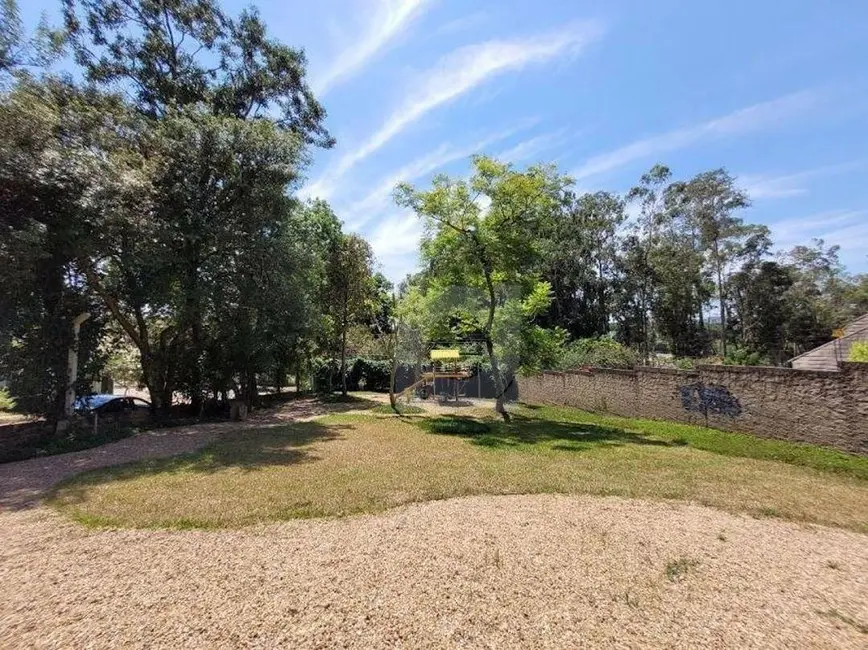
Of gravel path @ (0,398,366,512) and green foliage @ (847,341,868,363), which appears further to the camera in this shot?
green foliage @ (847,341,868,363)

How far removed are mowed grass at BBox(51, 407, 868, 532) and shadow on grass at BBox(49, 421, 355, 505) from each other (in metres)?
0.03

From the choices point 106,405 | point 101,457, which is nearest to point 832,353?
point 101,457

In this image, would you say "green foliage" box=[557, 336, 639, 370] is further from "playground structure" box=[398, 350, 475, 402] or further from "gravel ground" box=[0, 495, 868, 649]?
"gravel ground" box=[0, 495, 868, 649]

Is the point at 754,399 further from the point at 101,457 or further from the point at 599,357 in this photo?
the point at 101,457

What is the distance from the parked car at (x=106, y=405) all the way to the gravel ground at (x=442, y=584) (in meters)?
7.35

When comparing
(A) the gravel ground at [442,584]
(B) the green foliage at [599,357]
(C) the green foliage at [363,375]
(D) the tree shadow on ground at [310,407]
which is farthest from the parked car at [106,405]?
(B) the green foliage at [599,357]

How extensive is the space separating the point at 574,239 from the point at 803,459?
95.2 feet

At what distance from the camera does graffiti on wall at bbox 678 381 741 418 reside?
957cm

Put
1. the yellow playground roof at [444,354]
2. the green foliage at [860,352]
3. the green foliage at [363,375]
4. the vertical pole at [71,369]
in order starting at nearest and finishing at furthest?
the green foliage at [860,352]
the vertical pole at [71,369]
the yellow playground roof at [444,354]
the green foliage at [363,375]

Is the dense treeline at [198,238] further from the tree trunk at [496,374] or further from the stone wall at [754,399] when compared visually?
the stone wall at [754,399]

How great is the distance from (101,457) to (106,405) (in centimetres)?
646

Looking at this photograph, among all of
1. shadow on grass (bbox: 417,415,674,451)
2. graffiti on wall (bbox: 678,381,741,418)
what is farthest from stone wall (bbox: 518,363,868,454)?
shadow on grass (bbox: 417,415,674,451)

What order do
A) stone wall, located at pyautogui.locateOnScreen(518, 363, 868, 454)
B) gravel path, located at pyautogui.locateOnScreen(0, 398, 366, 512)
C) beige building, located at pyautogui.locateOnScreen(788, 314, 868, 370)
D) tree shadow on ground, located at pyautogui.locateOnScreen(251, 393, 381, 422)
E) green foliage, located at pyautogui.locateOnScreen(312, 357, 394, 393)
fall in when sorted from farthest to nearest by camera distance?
1. green foliage, located at pyautogui.locateOnScreen(312, 357, 394, 393)
2. tree shadow on ground, located at pyautogui.locateOnScreen(251, 393, 381, 422)
3. beige building, located at pyautogui.locateOnScreen(788, 314, 868, 370)
4. stone wall, located at pyautogui.locateOnScreen(518, 363, 868, 454)
5. gravel path, located at pyautogui.locateOnScreen(0, 398, 366, 512)

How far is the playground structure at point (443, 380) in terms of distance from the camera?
55.4ft
